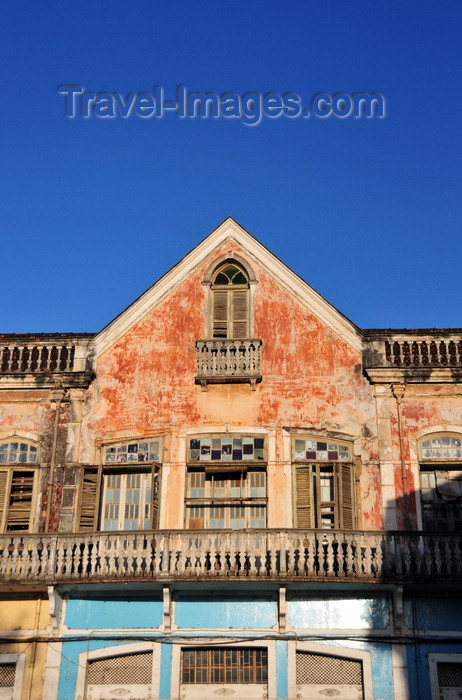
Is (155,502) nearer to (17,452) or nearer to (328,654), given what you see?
(17,452)

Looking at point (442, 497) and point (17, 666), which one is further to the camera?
point (442, 497)

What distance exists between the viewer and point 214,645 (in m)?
18.6

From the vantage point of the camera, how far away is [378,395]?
68.7 ft

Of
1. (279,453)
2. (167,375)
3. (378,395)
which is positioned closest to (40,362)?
(167,375)

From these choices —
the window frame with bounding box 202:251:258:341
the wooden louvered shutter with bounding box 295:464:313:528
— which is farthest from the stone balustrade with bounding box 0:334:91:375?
the wooden louvered shutter with bounding box 295:464:313:528

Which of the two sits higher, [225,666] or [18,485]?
[18,485]

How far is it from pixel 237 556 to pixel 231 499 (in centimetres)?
155

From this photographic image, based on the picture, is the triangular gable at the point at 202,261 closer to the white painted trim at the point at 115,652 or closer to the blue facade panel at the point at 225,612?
the blue facade panel at the point at 225,612

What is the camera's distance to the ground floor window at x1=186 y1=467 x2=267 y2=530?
20.1 meters

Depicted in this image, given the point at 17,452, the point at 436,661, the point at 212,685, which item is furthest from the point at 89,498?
the point at 436,661

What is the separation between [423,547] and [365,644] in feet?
7.60

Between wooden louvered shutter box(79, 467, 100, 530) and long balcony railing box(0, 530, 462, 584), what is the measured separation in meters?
0.91

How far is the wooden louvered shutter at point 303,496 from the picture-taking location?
779 inches

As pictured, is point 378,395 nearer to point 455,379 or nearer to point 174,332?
point 455,379
